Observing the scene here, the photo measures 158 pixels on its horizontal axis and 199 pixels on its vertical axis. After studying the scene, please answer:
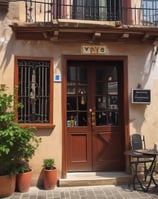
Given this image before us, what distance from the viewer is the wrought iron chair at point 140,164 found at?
631 centimetres

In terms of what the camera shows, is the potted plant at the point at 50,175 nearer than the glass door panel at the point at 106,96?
Yes

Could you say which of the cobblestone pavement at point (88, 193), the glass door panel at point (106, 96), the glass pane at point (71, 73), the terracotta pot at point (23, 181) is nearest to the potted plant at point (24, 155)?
the terracotta pot at point (23, 181)

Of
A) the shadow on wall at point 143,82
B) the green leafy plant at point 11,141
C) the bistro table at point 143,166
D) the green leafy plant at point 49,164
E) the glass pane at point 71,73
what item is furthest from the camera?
the glass pane at point 71,73

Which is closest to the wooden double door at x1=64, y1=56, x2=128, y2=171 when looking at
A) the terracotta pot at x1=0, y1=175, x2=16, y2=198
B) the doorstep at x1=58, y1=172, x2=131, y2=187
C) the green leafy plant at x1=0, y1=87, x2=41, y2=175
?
the doorstep at x1=58, y1=172, x2=131, y2=187

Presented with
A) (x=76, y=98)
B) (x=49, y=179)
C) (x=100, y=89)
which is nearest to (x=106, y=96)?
(x=100, y=89)

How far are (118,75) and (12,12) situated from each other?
2.83 m

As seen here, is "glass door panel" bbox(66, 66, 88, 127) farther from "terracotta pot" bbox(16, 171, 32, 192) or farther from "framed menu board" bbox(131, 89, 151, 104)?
"terracotta pot" bbox(16, 171, 32, 192)

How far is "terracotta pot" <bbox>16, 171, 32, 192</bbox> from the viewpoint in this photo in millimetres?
5930

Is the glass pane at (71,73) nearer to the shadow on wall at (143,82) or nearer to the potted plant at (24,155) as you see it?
the shadow on wall at (143,82)

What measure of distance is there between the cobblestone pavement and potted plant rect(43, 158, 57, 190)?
0.39ft

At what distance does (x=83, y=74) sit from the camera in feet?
23.3

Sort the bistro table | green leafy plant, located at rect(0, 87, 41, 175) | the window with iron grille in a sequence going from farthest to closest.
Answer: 1. the window with iron grille
2. the bistro table
3. green leafy plant, located at rect(0, 87, 41, 175)

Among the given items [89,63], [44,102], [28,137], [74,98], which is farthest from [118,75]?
[28,137]

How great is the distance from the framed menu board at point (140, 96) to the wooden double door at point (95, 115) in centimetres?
28
